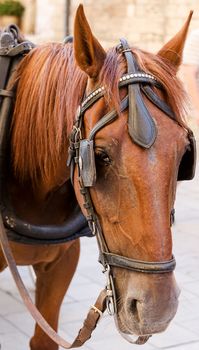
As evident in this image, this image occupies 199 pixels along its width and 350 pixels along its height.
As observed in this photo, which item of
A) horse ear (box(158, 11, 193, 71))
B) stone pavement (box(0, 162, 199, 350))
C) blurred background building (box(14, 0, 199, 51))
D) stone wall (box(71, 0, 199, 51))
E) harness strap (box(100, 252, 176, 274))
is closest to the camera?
harness strap (box(100, 252, 176, 274))

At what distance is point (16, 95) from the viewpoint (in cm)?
286

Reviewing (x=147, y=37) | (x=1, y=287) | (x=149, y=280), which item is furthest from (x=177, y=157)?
(x=147, y=37)

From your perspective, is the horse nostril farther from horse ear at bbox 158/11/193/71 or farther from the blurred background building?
the blurred background building

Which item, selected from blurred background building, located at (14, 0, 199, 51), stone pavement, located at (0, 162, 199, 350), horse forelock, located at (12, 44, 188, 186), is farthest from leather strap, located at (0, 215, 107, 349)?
blurred background building, located at (14, 0, 199, 51)

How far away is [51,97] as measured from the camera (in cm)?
268

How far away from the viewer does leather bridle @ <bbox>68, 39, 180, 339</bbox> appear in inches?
87.2

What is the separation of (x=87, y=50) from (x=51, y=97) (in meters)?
0.36

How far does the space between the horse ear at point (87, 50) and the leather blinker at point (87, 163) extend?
0.24 meters

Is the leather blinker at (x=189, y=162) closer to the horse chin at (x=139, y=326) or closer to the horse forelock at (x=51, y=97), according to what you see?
the horse forelock at (x=51, y=97)

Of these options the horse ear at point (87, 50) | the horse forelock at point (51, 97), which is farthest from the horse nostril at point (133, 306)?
the horse ear at point (87, 50)

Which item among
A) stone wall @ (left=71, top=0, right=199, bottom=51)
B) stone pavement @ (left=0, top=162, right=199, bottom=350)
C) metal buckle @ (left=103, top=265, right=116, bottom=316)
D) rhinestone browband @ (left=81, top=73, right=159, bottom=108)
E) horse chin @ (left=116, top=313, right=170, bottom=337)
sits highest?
rhinestone browband @ (left=81, top=73, right=159, bottom=108)

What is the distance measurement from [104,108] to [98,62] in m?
0.15

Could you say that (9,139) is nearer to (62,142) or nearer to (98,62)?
(62,142)

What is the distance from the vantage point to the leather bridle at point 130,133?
2.21 metres
